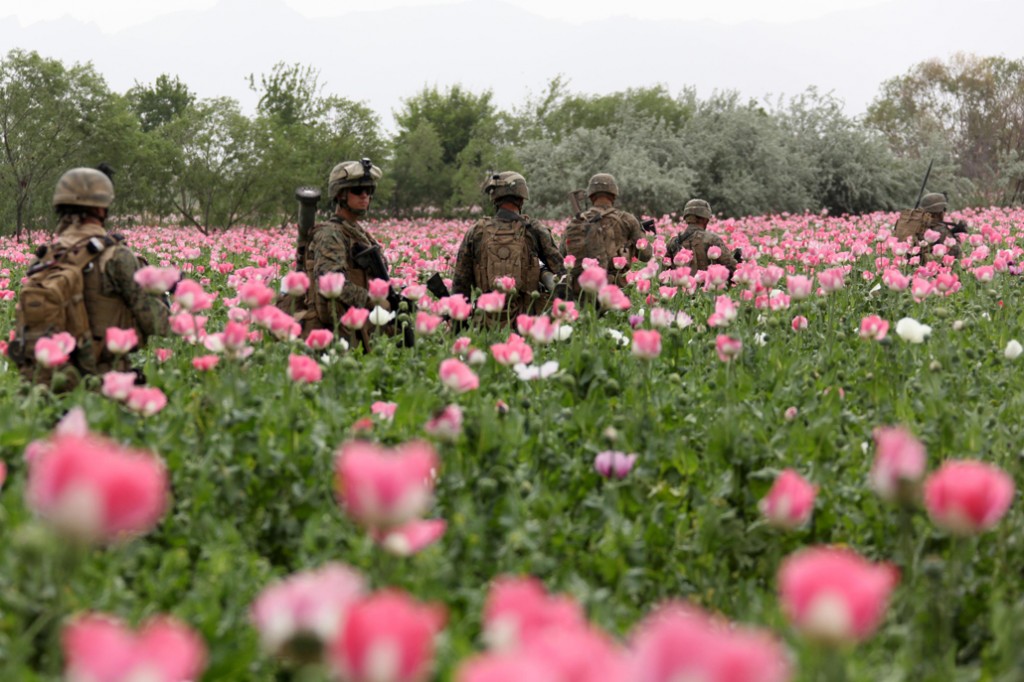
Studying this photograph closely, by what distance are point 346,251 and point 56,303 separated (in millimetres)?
2266

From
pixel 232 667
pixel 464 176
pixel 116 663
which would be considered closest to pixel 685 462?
pixel 232 667

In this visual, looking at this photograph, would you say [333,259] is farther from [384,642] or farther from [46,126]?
[46,126]

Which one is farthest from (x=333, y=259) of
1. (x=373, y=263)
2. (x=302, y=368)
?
(x=302, y=368)

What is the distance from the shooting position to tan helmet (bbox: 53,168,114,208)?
452 cm

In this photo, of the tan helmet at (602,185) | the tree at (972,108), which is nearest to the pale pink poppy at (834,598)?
the tan helmet at (602,185)

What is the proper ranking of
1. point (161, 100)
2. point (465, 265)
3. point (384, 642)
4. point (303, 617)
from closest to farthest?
1. point (384, 642)
2. point (303, 617)
3. point (465, 265)
4. point (161, 100)

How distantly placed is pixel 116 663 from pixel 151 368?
12.8 ft

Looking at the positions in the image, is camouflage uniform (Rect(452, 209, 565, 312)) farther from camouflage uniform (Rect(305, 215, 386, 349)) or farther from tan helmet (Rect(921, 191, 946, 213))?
tan helmet (Rect(921, 191, 946, 213))

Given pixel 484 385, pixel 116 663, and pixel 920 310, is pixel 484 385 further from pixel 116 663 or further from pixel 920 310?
pixel 920 310

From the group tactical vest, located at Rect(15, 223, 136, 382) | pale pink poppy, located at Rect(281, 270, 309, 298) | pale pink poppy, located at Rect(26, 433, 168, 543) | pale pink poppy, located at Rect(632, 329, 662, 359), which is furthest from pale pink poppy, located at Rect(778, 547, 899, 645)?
pale pink poppy, located at Rect(281, 270, 309, 298)

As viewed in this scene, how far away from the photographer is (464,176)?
3077cm

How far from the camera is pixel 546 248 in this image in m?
7.55

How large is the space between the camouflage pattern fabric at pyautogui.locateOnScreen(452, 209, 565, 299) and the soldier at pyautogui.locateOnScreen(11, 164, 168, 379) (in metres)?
3.29

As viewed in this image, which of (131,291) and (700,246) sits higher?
(131,291)
